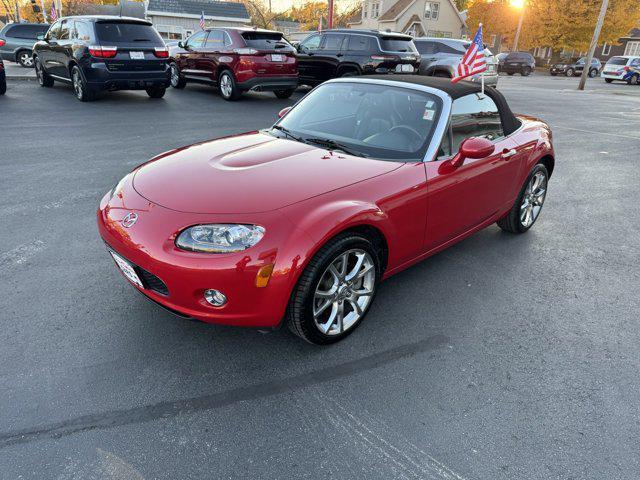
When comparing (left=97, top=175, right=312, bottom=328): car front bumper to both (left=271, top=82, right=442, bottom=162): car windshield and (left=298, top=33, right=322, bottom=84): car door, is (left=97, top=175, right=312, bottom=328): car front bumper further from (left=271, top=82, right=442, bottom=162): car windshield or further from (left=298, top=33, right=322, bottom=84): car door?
(left=298, top=33, right=322, bottom=84): car door

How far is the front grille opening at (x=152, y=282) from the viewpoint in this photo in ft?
8.55

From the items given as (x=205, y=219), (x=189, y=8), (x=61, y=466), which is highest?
(x=189, y=8)

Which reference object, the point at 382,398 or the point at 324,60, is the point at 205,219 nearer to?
the point at 382,398

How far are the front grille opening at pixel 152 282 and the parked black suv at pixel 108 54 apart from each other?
9.59 m

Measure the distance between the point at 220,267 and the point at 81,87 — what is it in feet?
35.3

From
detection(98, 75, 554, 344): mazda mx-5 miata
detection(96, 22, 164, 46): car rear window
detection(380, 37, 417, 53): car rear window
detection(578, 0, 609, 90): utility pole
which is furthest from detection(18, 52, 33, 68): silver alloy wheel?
detection(578, 0, 609, 90): utility pole

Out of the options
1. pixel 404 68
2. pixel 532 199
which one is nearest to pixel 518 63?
pixel 404 68

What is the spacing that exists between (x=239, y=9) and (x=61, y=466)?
55082 mm

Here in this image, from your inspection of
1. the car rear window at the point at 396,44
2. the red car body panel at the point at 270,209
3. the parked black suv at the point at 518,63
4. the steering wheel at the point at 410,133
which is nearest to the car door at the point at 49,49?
the car rear window at the point at 396,44

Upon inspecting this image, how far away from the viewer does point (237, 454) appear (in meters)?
2.18

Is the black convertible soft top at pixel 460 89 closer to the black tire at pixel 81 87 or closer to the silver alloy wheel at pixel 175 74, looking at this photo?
the black tire at pixel 81 87

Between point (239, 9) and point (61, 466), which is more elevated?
point (239, 9)

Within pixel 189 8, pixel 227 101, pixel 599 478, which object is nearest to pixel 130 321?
pixel 599 478

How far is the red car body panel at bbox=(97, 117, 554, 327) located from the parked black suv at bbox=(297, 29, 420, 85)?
9.96 metres
